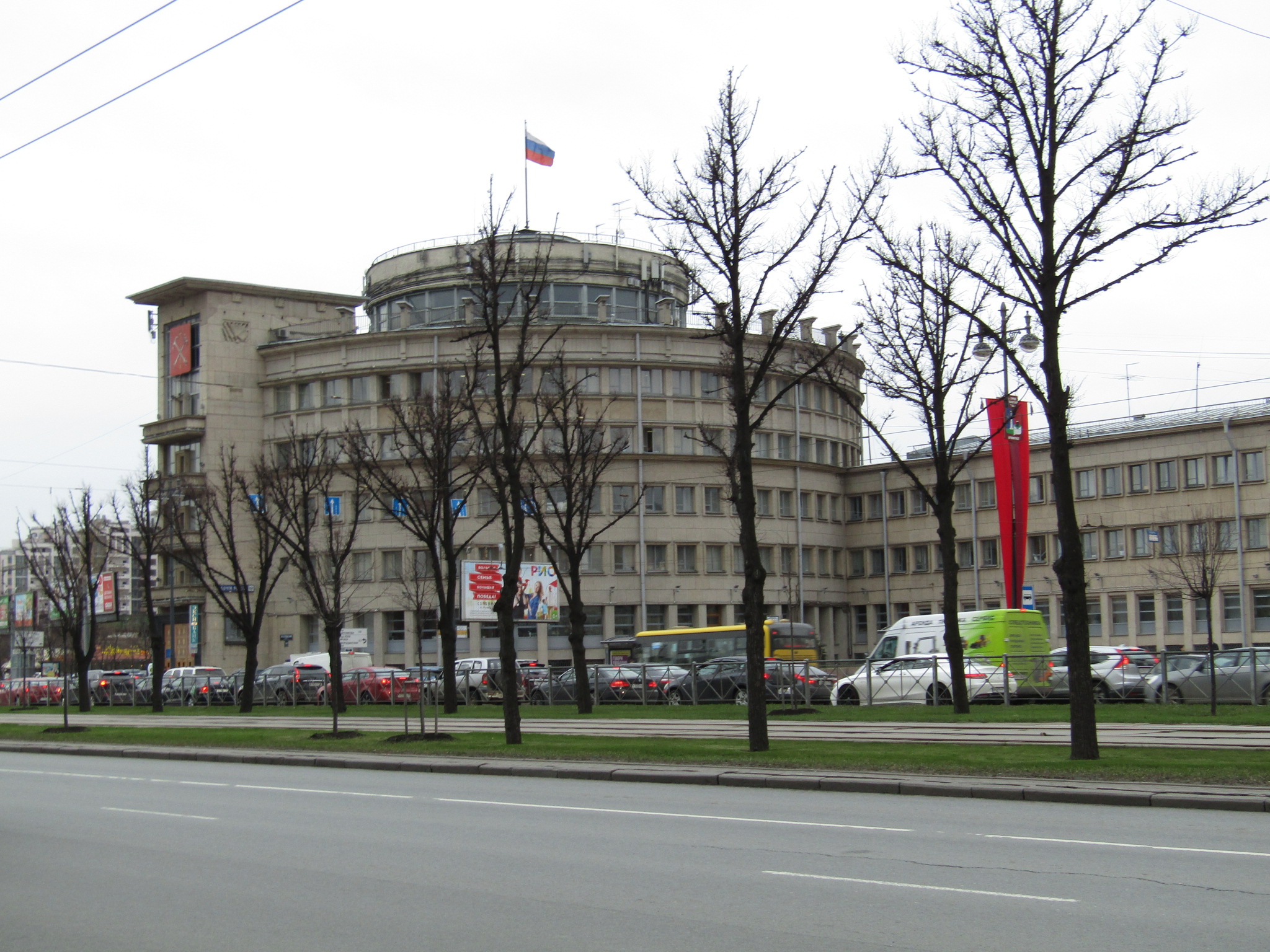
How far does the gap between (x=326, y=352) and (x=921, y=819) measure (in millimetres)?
69725

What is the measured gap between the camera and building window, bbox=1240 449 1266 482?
64.0 metres

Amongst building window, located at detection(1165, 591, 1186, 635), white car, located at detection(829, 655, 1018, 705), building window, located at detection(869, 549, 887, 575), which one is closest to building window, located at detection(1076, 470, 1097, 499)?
building window, located at detection(1165, 591, 1186, 635)

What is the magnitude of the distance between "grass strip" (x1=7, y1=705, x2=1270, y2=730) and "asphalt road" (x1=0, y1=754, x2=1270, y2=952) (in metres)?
12.2

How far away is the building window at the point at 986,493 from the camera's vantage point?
2987 inches

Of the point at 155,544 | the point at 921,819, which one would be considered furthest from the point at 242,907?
the point at 155,544

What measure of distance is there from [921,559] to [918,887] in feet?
240

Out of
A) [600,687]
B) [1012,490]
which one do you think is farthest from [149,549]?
[1012,490]

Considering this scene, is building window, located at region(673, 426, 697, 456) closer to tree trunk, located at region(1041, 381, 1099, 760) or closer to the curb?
the curb

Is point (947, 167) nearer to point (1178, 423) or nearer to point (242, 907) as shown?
point (242, 907)

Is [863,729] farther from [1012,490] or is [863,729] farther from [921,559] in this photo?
[921,559]

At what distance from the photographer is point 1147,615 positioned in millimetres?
68750

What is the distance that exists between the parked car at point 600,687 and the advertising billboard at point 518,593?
7.43ft

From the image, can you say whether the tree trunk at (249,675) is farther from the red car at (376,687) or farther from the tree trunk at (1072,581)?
the tree trunk at (1072,581)

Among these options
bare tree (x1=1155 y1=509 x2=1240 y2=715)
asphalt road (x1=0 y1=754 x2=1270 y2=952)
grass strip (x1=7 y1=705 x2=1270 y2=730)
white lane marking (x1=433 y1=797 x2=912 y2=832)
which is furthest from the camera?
bare tree (x1=1155 y1=509 x2=1240 y2=715)
